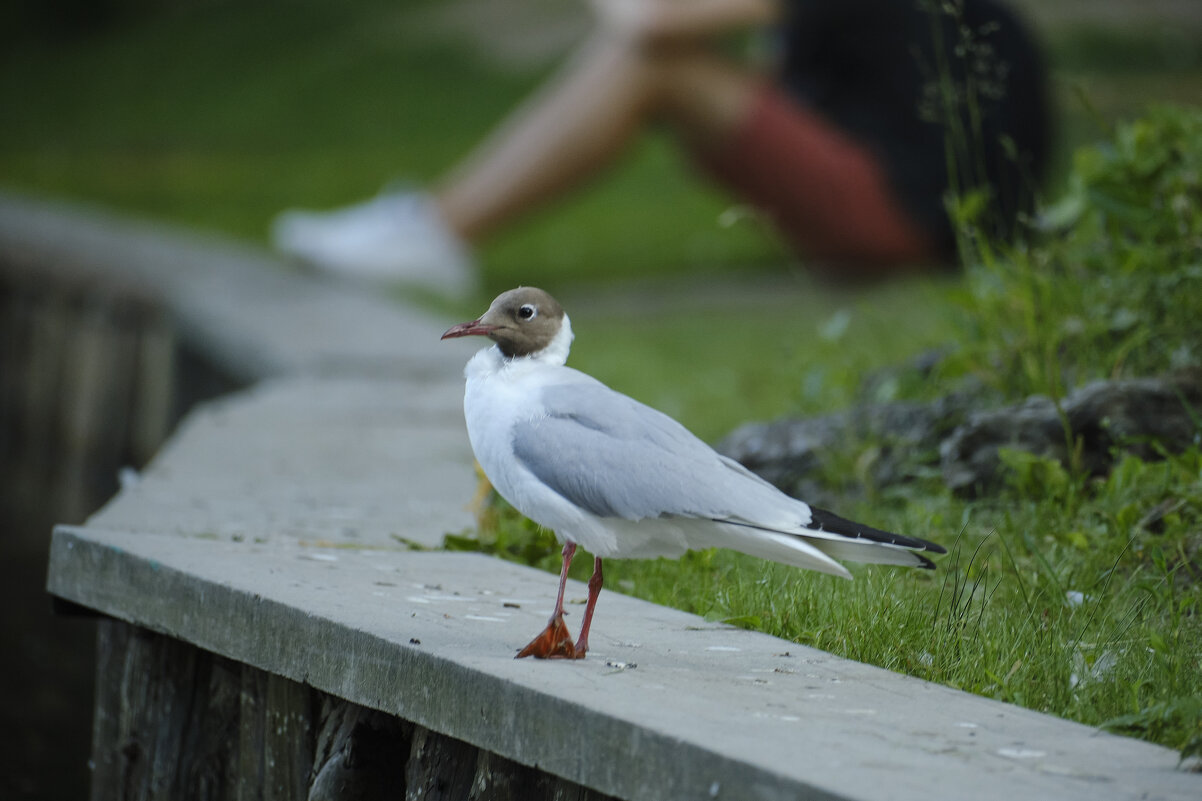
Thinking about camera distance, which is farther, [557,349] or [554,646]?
[557,349]

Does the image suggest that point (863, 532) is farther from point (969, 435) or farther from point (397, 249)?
point (397, 249)

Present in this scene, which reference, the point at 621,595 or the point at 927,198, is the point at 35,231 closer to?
the point at 927,198

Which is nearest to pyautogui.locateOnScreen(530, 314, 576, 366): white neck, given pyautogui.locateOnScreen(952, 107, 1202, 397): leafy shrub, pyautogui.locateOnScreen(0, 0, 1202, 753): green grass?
pyautogui.locateOnScreen(0, 0, 1202, 753): green grass

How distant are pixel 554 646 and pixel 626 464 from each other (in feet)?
0.98

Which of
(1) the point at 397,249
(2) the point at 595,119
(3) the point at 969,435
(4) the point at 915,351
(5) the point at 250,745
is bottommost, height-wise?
(5) the point at 250,745

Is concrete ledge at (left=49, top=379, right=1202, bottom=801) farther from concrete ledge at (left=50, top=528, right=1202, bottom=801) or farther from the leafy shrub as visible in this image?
the leafy shrub

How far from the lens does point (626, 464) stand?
→ 2170 millimetres

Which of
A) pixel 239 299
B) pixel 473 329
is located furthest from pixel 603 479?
pixel 239 299

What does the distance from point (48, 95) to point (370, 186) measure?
1011cm

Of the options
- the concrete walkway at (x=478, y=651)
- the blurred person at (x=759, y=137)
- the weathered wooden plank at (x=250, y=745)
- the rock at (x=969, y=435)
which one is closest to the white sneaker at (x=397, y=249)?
the blurred person at (x=759, y=137)

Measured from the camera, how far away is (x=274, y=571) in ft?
9.08

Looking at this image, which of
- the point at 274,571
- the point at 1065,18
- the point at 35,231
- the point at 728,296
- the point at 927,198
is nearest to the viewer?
the point at 274,571

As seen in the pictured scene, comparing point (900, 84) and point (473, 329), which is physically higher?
point (900, 84)

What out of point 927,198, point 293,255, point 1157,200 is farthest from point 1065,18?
point 1157,200
